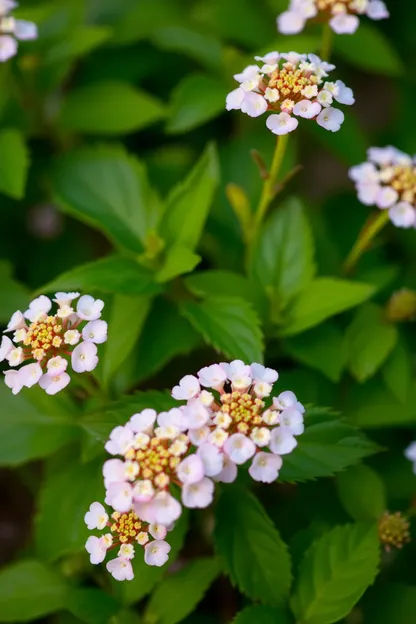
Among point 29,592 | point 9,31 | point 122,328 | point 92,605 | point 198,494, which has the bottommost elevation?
point 29,592

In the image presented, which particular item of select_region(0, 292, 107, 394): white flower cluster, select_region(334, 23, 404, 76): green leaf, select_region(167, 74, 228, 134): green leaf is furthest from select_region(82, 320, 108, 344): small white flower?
select_region(334, 23, 404, 76): green leaf

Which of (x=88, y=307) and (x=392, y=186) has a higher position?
(x=392, y=186)

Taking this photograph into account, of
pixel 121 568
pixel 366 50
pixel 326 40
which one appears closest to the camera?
pixel 121 568

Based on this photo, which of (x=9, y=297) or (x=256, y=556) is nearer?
(x=256, y=556)

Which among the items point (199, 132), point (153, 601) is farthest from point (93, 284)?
point (199, 132)

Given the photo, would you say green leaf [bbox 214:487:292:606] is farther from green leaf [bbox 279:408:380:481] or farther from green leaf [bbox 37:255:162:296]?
green leaf [bbox 37:255:162:296]

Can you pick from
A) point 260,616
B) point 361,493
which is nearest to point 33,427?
point 260,616

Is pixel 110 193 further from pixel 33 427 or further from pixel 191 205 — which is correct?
pixel 33 427

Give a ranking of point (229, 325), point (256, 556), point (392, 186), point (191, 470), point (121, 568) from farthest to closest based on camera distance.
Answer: point (392, 186), point (229, 325), point (256, 556), point (121, 568), point (191, 470)

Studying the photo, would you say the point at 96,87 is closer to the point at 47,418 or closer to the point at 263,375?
the point at 47,418
